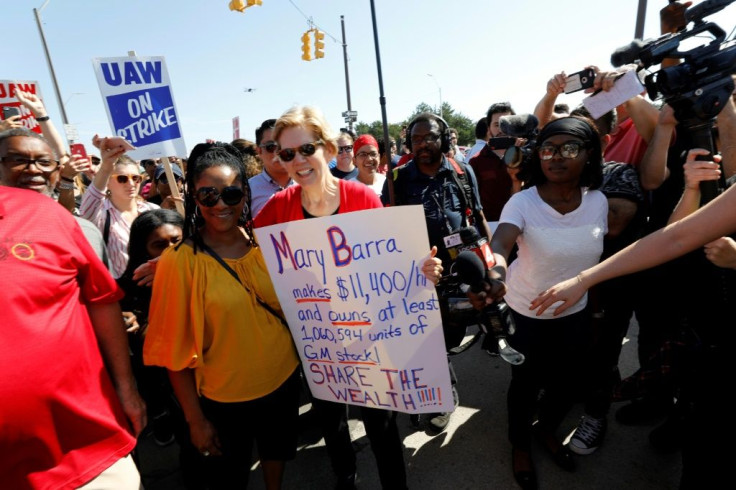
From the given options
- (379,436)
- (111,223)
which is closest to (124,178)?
(111,223)

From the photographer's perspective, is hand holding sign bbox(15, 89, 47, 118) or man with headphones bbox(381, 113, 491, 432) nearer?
man with headphones bbox(381, 113, 491, 432)

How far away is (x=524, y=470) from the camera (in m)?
2.29

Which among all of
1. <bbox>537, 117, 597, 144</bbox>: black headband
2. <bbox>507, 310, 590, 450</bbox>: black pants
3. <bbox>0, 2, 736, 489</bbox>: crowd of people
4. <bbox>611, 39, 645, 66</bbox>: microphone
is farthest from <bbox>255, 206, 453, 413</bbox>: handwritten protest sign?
<bbox>611, 39, 645, 66</bbox>: microphone

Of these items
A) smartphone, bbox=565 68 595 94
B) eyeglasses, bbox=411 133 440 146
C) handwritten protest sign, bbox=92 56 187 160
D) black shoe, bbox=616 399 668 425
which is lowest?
black shoe, bbox=616 399 668 425

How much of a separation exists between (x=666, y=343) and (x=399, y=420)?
189 centimetres

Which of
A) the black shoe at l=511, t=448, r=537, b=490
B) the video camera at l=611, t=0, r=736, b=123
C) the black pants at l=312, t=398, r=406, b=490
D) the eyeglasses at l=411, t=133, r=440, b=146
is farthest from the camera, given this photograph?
the eyeglasses at l=411, t=133, r=440, b=146

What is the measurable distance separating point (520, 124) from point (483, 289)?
1433mm

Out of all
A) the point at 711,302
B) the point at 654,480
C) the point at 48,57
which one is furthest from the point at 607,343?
the point at 48,57

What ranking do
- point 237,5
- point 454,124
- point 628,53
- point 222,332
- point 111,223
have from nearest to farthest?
point 222,332, point 628,53, point 111,223, point 237,5, point 454,124

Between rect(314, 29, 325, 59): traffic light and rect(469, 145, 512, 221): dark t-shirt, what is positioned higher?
rect(314, 29, 325, 59): traffic light

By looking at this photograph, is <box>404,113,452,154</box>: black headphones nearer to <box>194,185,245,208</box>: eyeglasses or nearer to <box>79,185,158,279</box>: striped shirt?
<box>194,185,245,208</box>: eyeglasses

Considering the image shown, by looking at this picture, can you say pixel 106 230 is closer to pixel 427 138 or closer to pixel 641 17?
pixel 427 138

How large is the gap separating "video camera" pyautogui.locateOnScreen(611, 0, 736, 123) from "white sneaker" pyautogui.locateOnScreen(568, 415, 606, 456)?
1.94 m

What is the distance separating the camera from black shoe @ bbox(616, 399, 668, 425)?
267 cm
